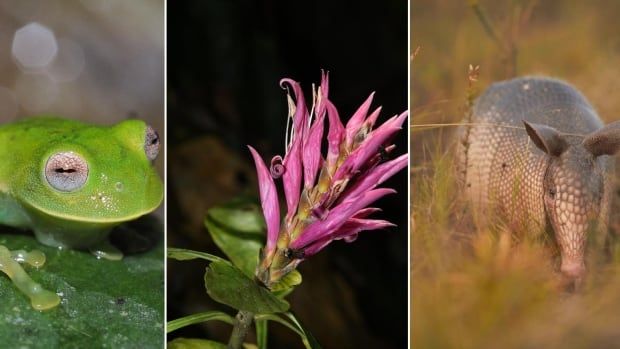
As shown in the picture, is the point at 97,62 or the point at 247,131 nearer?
the point at 97,62

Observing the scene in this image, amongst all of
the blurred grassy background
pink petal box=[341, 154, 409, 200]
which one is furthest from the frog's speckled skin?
the blurred grassy background

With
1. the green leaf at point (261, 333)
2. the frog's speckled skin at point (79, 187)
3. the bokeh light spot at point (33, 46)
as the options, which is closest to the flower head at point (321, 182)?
the green leaf at point (261, 333)

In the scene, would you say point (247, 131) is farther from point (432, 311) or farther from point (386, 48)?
point (432, 311)

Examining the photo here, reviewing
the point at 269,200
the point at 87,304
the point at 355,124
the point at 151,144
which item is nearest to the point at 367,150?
the point at 355,124

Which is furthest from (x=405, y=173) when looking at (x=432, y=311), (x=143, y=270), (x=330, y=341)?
(x=143, y=270)

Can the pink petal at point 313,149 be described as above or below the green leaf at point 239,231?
above

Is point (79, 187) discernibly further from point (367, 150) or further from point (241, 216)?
point (367, 150)

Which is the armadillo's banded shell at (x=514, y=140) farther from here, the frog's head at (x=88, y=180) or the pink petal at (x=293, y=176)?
the frog's head at (x=88, y=180)
